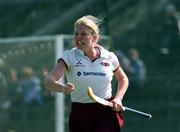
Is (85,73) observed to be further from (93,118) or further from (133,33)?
(133,33)

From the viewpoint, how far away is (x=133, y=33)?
47.7ft

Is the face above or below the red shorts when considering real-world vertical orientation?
above

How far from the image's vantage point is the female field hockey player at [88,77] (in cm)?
654

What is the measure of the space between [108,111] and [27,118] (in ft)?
15.6

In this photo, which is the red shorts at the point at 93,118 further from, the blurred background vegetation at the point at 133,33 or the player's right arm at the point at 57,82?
the blurred background vegetation at the point at 133,33

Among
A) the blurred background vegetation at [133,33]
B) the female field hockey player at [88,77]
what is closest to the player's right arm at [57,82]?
the female field hockey player at [88,77]

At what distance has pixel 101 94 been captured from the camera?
22.1 ft

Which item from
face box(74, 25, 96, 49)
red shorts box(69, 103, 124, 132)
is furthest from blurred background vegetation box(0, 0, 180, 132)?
face box(74, 25, 96, 49)

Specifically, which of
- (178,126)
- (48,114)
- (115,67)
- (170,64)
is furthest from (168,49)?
(115,67)

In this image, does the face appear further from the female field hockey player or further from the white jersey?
the white jersey

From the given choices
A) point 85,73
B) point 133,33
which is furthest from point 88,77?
point 133,33

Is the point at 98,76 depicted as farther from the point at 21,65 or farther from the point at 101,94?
the point at 21,65

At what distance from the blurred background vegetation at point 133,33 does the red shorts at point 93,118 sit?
442 centimetres

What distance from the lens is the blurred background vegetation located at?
11.5m
